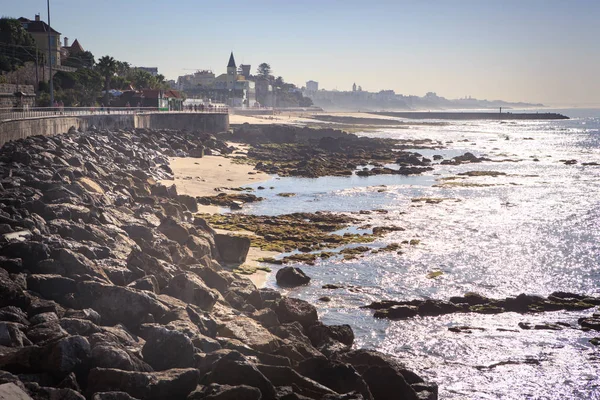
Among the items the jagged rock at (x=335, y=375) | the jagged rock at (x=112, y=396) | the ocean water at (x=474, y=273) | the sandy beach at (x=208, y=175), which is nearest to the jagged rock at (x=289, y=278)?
the ocean water at (x=474, y=273)

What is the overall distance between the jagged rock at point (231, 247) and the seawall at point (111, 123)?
1329cm

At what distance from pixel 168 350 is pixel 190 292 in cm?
320

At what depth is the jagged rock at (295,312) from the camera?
13.1 meters

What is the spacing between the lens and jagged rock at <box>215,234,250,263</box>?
19297 mm

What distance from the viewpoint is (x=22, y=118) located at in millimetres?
32250

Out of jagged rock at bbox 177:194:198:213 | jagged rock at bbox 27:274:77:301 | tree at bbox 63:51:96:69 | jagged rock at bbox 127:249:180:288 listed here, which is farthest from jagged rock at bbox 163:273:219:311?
tree at bbox 63:51:96:69

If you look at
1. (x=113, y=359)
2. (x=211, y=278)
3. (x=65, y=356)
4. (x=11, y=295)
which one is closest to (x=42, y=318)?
(x=11, y=295)

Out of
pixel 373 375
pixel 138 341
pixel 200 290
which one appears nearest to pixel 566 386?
pixel 373 375

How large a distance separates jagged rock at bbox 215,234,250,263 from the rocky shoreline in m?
0.35

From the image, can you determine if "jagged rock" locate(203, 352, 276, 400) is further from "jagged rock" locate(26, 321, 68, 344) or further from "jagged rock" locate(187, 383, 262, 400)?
"jagged rock" locate(26, 321, 68, 344)

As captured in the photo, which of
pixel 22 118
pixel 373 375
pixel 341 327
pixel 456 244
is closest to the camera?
pixel 373 375

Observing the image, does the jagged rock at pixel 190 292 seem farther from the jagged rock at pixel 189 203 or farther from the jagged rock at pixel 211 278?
the jagged rock at pixel 189 203

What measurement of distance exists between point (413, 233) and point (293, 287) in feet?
28.6

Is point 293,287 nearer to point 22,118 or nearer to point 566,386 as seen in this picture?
point 566,386
